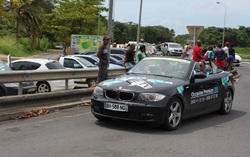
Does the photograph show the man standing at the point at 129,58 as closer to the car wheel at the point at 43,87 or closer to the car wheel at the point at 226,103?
the car wheel at the point at 43,87

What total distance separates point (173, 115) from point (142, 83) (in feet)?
2.83

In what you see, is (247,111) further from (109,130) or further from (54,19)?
(54,19)

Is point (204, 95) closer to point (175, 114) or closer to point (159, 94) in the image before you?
point (175, 114)

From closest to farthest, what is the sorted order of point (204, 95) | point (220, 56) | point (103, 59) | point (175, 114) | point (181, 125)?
point (175, 114)
point (181, 125)
point (204, 95)
point (103, 59)
point (220, 56)

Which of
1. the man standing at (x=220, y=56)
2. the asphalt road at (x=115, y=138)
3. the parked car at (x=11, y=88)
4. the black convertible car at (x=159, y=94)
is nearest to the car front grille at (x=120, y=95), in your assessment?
the black convertible car at (x=159, y=94)

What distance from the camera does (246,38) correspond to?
110 meters

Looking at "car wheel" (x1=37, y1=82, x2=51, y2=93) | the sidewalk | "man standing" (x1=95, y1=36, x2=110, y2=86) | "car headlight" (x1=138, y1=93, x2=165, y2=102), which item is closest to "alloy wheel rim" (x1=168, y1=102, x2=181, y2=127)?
"car headlight" (x1=138, y1=93, x2=165, y2=102)

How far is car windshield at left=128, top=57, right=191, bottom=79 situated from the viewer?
822 cm

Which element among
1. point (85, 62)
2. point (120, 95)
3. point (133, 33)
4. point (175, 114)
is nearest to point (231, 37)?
point (133, 33)

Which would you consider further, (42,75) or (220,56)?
(220,56)

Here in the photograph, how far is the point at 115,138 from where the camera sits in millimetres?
6645

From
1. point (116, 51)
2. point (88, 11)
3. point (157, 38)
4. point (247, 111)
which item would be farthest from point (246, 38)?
point (247, 111)

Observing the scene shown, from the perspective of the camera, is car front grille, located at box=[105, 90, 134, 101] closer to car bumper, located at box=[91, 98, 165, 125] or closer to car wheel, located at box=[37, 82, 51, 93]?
car bumper, located at box=[91, 98, 165, 125]

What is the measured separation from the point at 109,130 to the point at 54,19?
35758 millimetres
